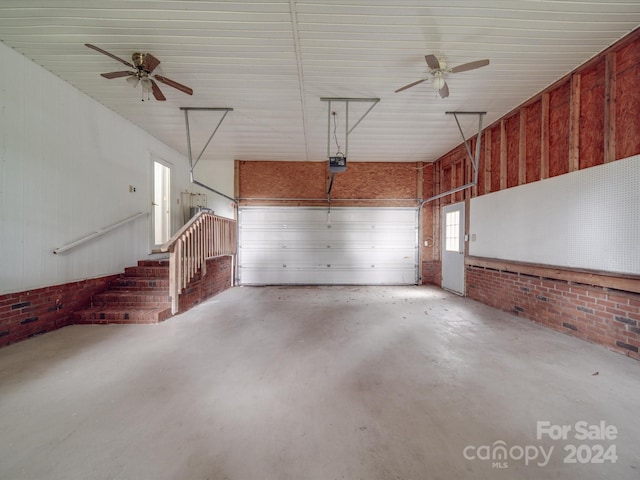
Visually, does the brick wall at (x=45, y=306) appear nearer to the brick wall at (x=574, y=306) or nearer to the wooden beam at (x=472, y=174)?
the brick wall at (x=574, y=306)

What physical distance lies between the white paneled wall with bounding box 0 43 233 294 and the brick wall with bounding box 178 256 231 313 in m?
1.34

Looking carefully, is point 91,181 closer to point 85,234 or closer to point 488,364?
point 85,234

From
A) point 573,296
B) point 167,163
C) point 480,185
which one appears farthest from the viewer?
point 167,163

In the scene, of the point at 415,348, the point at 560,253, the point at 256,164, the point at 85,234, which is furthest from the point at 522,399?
the point at 256,164

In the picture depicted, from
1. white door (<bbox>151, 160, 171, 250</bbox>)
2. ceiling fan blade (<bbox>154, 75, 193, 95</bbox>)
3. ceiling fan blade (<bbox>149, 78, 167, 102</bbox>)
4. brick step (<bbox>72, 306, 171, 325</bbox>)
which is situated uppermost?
ceiling fan blade (<bbox>154, 75, 193, 95</bbox>)

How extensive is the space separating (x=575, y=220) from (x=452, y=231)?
9.93 feet

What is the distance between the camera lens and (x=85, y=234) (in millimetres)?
3971

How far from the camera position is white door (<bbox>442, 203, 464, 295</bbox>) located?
235 inches

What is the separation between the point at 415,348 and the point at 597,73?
4.27 metres

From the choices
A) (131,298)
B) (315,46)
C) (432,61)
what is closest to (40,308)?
(131,298)

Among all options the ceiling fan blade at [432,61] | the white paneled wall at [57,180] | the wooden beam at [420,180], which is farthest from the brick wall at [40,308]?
the wooden beam at [420,180]

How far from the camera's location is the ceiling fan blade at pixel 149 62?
2965mm

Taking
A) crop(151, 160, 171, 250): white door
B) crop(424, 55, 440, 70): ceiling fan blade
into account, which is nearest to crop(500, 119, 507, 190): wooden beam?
crop(424, 55, 440, 70): ceiling fan blade

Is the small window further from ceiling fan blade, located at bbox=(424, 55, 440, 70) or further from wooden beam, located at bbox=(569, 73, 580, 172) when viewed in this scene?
ceiling fan blade, located at bbox=(424, 55, 440, 70)
